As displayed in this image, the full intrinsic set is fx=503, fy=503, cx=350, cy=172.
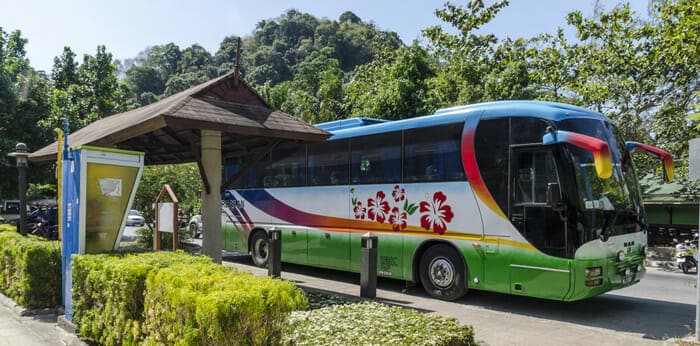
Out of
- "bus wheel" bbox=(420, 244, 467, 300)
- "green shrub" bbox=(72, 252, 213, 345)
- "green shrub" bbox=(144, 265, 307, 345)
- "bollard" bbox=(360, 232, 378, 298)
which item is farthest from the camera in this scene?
"bus wheel" bbox=(420, 244, 467, 300)

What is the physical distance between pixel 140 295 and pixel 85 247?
7.42ft

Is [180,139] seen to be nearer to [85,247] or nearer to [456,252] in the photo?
[85,247]

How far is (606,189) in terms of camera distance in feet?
26.4

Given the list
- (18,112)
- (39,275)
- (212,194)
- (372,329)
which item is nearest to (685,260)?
(212,194)

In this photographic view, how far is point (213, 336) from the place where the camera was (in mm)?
3936

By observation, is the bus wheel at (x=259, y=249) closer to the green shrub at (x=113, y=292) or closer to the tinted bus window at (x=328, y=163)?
the tinted bus window at (x=328, y=163)

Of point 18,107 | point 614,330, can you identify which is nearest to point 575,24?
point 614,330

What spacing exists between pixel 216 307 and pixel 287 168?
9189 mm

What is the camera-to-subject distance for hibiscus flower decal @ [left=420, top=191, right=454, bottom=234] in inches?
369

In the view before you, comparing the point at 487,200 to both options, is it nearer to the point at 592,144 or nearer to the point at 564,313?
the point at 592,144

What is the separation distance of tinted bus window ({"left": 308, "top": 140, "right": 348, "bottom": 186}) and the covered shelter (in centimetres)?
145

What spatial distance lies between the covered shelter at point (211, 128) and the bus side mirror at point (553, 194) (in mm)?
4120

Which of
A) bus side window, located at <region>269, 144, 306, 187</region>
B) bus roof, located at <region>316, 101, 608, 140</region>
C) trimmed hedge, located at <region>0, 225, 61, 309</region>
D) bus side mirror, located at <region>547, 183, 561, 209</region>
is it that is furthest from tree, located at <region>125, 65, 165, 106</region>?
bus side mirror, located at <region>547, 183, 561, 209</region>

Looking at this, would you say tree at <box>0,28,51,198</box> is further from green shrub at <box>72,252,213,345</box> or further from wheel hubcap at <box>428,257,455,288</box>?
wheel hubcap at <box>428,257,455,288</box>
